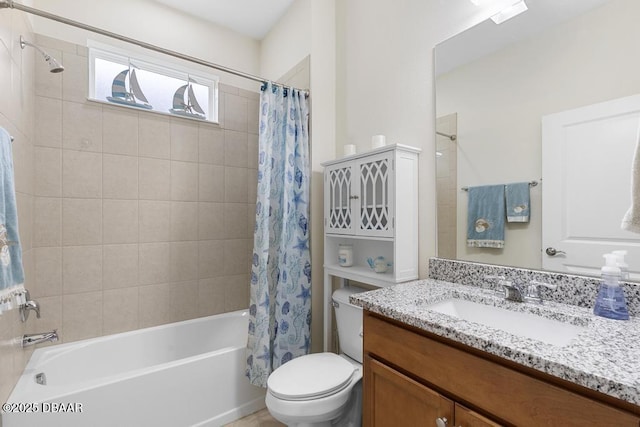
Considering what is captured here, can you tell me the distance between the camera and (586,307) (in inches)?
38.8

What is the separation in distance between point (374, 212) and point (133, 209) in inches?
66.6

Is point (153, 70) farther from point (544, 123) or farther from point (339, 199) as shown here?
point (544, 123)

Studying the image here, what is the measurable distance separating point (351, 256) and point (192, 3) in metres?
2.17

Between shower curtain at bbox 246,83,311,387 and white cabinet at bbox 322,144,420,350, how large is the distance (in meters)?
0.16

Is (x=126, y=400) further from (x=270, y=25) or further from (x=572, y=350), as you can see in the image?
(x=270, y=25)

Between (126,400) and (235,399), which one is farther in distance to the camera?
(235,399)

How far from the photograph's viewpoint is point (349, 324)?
5.37 ft

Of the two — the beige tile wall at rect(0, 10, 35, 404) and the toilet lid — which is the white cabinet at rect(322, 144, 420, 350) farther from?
the beige tile wall at rect(0, 10, 35, 404)

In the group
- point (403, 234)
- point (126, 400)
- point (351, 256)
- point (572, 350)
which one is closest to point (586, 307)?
point (572, 350)

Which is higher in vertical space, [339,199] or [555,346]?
[339,199]

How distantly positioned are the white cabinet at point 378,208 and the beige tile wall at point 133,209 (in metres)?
1.05

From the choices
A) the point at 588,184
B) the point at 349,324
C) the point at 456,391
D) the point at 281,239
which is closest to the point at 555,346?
the point at 456,391

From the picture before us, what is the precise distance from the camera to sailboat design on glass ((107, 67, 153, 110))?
2092 millimetres

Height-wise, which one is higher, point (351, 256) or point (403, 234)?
point (403, 234)
